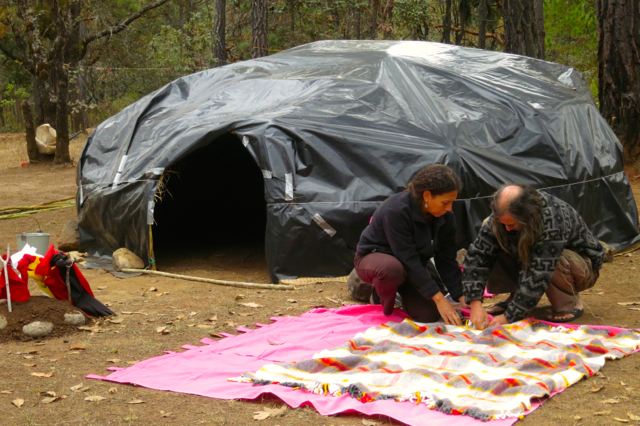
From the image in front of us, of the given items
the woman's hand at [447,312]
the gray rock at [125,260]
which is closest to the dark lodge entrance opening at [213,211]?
the gray rock at [125,260]

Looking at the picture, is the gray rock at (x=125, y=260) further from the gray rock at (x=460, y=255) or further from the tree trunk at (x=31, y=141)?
the tree trunk at (x=31, y=141)

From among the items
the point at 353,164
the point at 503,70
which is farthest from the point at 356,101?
the point at 503,70

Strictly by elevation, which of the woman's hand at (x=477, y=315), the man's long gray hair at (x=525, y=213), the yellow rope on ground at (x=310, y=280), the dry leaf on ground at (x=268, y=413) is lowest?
the yellow rope on ground at (x=310, y=280)

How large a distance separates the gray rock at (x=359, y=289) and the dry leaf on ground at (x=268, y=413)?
6.51 ft

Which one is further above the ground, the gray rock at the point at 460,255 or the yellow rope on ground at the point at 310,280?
the gray rock at the point at 460,255

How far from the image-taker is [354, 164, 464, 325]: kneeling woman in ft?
12.0

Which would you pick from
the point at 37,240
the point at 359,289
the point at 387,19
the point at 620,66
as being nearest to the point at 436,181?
the point at 359,289

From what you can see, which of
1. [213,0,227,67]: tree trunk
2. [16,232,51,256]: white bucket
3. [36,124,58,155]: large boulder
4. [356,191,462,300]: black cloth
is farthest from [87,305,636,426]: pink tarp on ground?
[36,124,58,155]: large boulder

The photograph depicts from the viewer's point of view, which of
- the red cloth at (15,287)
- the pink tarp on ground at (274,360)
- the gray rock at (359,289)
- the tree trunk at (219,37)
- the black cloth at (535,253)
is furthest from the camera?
the tree trunk at (219,37)

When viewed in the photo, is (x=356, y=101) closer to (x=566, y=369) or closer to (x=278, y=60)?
(x=278, y=60)

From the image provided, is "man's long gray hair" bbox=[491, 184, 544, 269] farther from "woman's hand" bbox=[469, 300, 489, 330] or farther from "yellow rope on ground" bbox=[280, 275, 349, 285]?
"yellow rope on ground" bbox=[280, 275, 349, 285]

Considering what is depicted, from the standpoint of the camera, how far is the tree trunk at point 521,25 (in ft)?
32.0

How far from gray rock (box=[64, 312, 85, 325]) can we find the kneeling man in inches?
95.1

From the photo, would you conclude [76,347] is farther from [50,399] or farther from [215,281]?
[215,281]
